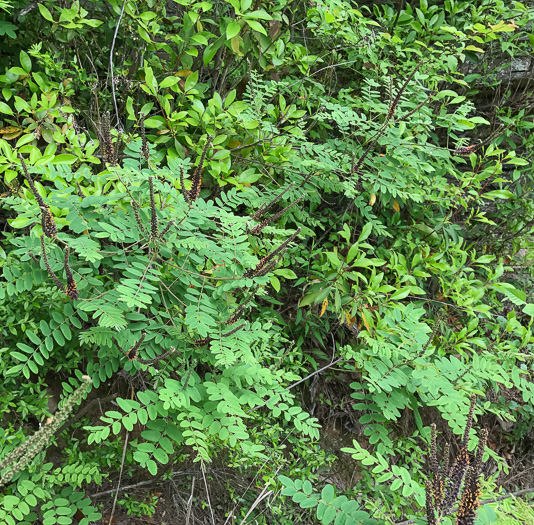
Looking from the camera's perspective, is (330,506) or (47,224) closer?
(330,506)

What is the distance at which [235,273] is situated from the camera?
1.66 meters

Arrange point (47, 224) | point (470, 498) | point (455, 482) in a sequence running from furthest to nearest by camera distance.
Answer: point (47, 224) < point (455, 482) < point (470, 498)

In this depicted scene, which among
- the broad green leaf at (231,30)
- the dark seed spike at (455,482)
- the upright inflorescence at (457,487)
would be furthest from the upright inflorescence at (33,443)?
the broad green leaf at (231,30)

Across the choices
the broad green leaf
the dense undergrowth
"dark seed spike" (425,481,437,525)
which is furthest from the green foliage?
the broad green leaf

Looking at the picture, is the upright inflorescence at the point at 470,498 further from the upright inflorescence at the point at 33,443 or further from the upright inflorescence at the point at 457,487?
the upright inflorescence at the point at 33,443

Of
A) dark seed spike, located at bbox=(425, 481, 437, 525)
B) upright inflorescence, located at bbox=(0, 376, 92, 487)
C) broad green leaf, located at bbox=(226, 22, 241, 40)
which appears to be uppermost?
broad green leaf, located at bbox=(226, 22, 241, 40)

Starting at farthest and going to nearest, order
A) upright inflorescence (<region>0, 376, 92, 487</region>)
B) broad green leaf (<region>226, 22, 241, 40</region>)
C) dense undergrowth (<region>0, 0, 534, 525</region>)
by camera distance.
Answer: broad green leaf (<region>226, 22, 241, 40</region>) < dense undergrowth (<region>0, 0, 534, 525</region>) < upright inflorescence (<region>0, 376, 92, 487</region>)

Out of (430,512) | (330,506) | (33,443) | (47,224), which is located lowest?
(330,506)

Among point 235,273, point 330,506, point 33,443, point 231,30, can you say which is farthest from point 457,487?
point 231,30

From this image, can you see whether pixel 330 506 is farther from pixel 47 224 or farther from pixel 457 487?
pixel 47 224

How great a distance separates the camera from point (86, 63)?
2.83 m

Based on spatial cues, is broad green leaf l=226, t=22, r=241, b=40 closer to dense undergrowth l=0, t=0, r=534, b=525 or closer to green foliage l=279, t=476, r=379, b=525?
dense undergrowth l=0, t=0, r=534, b=525

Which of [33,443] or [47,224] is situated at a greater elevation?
[47,224]

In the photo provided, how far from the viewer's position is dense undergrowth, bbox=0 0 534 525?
63.0 inches
